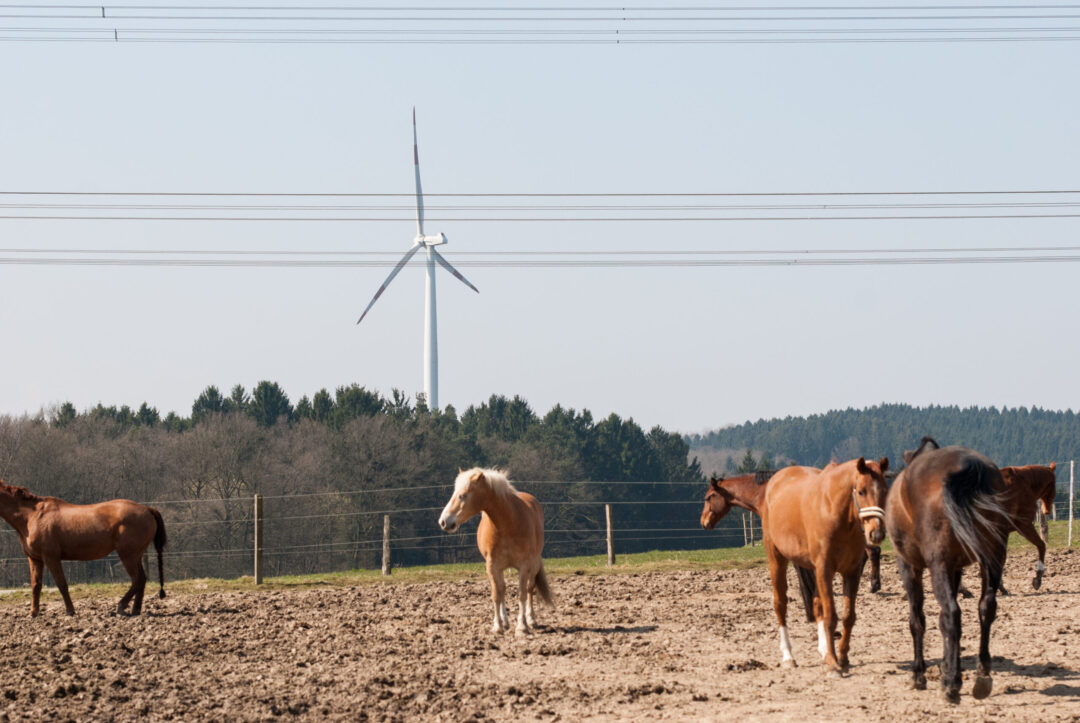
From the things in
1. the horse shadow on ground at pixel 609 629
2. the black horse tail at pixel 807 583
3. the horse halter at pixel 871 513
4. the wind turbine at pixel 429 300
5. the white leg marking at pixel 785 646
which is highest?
the wind turbine at pixel 429 300

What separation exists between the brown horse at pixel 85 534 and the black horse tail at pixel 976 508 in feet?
32.3

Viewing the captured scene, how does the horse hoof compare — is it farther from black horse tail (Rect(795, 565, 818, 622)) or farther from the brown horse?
the brown horse

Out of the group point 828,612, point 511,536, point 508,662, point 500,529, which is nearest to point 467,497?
point 500,529

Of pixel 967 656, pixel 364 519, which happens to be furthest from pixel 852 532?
pixel 364 519

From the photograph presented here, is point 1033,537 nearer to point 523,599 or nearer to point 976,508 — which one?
point 523,599

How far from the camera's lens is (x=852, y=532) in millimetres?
8102

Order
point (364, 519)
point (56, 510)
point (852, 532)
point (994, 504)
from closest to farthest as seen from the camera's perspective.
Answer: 1. point (994, 504)
2. point (852, 532)
3. point (56, 510)
4. point (364, 519)

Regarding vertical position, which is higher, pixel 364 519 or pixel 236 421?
pixel 236 421

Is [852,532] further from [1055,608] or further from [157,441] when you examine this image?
[157,441]

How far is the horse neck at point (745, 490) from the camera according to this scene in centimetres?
1204

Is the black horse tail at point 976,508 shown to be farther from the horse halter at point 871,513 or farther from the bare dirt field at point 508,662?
the bare dirt field at point 508,662

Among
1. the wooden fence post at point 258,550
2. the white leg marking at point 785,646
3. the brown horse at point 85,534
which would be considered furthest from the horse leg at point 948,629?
the wooden fence post at point 258,550

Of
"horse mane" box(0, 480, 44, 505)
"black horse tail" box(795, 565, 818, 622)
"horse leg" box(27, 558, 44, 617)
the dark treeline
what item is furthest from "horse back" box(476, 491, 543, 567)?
the dark treeline

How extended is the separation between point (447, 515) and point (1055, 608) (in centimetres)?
668
